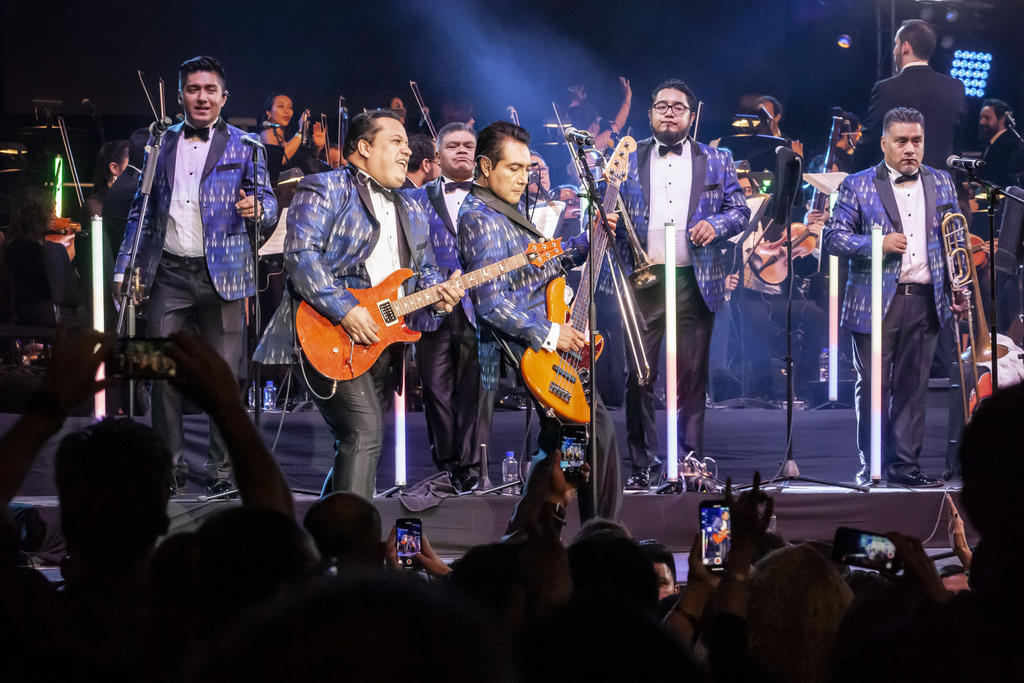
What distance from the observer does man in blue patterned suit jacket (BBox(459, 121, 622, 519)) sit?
5.38 m

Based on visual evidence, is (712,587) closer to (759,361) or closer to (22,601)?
(22,601)

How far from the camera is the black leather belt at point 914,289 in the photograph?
7.10m

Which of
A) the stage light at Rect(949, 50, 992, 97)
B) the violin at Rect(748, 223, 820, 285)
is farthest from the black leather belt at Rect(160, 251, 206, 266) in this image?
the stage light at Rect(949, 50, 992, 97)

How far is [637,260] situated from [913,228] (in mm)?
2027

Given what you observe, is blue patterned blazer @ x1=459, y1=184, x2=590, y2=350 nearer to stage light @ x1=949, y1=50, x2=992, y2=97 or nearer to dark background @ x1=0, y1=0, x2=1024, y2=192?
dark background @ x1=0, y1=0, x2=1024, y2=192

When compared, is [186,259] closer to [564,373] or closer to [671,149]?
[564,373]

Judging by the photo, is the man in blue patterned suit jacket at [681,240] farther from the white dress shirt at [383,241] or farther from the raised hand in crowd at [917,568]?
the raised hand in crowd at [917,568]

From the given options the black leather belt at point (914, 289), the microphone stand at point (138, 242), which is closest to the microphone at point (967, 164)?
the black leather belt at point (914, 289)

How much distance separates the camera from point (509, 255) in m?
5.54

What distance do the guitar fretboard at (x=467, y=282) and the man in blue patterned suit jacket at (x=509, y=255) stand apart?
0.04m

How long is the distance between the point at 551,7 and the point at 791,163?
321 inches

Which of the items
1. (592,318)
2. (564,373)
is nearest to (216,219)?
(564,373)

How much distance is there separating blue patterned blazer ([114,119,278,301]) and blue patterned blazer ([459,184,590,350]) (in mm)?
1342

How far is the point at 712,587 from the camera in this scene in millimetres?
2512
